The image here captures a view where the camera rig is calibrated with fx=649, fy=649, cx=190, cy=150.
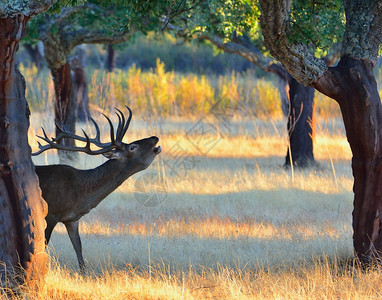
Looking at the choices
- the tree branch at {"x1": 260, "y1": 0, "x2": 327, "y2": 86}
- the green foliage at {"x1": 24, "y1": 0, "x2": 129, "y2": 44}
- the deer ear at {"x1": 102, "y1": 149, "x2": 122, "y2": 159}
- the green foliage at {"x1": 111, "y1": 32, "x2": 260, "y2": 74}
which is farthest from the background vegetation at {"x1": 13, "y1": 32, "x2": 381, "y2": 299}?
the green foliage at {"x1": 111, "y1": 32, "x2": 260, "y2": 74}

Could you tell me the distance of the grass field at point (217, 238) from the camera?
607 centimetres

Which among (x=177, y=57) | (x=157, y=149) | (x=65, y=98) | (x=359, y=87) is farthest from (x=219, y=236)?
(x=177, y=57)

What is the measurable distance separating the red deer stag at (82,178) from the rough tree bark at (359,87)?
1.99 metres

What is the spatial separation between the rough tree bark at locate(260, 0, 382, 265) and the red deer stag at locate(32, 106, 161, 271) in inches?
78.4

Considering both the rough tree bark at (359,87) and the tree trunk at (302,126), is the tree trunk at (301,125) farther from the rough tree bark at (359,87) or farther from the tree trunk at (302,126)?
the rough tree bark at (359,87)

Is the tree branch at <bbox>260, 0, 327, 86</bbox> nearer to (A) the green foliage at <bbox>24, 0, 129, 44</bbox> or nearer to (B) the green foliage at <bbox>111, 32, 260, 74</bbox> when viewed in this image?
(A) the green foliage at <bbox>24, 0, 129, 44</bbox>

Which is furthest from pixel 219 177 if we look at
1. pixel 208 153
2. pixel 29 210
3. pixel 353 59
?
pixel 29 210

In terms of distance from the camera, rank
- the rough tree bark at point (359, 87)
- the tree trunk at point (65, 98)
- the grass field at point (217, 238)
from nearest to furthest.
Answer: the grass field at point (217, 238) → the rough tree bark at point (359, 87) → the tree trunk at point (65, 98)

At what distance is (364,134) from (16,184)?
3467 millimetres

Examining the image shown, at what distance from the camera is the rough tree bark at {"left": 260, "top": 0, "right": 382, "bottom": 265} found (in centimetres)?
656

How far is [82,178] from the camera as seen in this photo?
7488 mm

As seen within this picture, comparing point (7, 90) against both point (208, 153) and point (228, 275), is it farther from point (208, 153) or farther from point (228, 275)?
point (208, 153)

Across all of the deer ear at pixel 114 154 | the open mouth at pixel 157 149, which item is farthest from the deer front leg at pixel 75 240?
the open mouth at pixel 157 149

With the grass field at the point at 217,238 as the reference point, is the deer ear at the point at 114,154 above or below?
above
